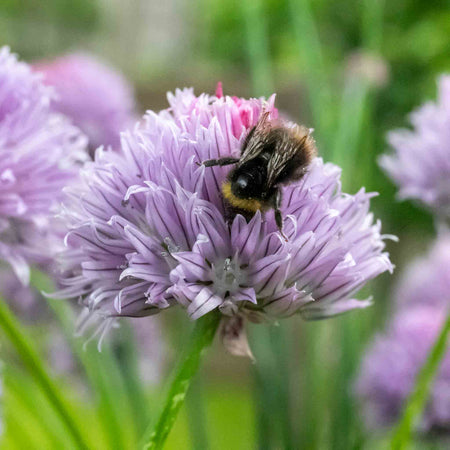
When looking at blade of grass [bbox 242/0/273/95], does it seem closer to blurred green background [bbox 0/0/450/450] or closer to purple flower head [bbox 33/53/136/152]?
blurred green background [bbox 0/0/450/450]

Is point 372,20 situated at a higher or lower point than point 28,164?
higher

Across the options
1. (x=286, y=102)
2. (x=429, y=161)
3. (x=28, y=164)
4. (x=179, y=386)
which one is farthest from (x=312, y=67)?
(x=286, y=102)

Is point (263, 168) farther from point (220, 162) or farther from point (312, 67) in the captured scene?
point (312, 67)

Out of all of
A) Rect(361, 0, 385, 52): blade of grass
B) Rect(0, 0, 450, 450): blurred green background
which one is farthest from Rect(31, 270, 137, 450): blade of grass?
Rect(361, 0, 385, 52): blade of grass

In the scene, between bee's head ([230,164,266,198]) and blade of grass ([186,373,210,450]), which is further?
blade of grass ([186,373,210,450])

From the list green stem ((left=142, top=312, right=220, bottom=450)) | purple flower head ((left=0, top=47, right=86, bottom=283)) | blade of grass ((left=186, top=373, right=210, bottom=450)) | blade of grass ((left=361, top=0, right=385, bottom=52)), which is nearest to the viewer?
green stem ((left=142, top=312, right=220, bottom=450))

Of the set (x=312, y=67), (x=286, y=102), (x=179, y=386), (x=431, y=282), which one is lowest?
(x=179, y=386)

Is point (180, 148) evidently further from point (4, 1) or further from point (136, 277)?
point (4, 1)
